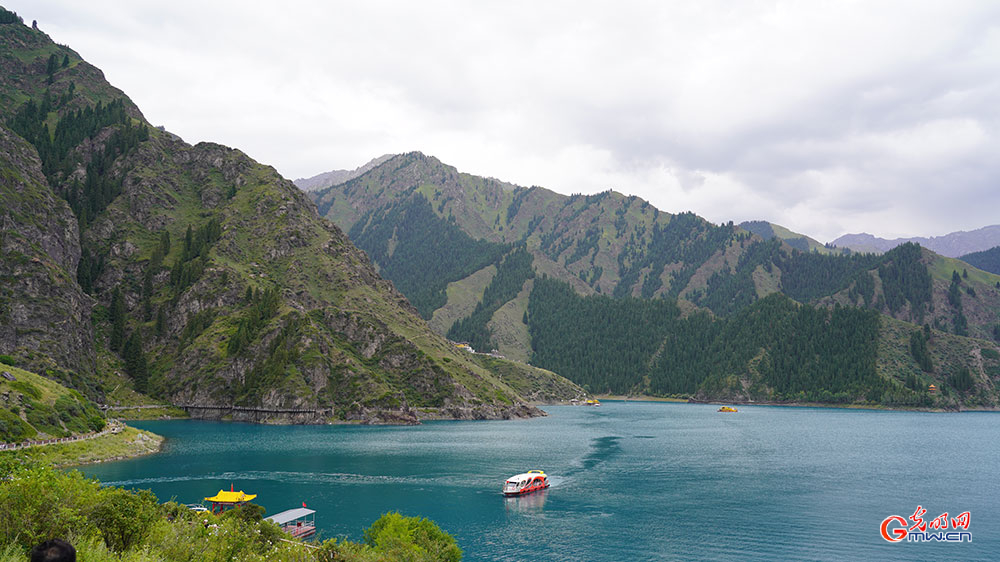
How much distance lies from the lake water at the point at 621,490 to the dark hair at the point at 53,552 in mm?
63592

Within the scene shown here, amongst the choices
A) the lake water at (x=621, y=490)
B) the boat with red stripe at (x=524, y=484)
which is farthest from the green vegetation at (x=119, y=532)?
the boat with red stripe at (x=524, y=484)

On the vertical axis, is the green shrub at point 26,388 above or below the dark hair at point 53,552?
below

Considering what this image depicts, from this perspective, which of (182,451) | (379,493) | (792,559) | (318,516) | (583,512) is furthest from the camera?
(182,451)

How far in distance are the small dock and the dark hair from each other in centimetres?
6527

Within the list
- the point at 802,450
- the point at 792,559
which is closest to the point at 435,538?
the point at 792,559

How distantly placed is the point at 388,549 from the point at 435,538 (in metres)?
9.16

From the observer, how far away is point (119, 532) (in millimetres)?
41281

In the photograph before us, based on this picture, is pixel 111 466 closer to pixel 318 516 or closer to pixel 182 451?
pixel 182 451

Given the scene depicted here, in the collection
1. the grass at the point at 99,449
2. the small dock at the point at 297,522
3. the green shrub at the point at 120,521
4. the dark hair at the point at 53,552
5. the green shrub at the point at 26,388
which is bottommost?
the grass at the point at 99,449

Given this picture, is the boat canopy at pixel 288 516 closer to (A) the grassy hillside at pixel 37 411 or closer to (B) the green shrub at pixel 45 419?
(A) the grassy hillside at pixel 37 411

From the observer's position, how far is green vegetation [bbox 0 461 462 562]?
110ft

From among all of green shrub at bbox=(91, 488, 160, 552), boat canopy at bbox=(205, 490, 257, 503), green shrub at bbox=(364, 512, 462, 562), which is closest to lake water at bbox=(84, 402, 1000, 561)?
boat canopy at bbox=(205, 490, 257, 503)

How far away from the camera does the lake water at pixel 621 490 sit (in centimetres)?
8144

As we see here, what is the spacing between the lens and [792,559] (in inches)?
2928
